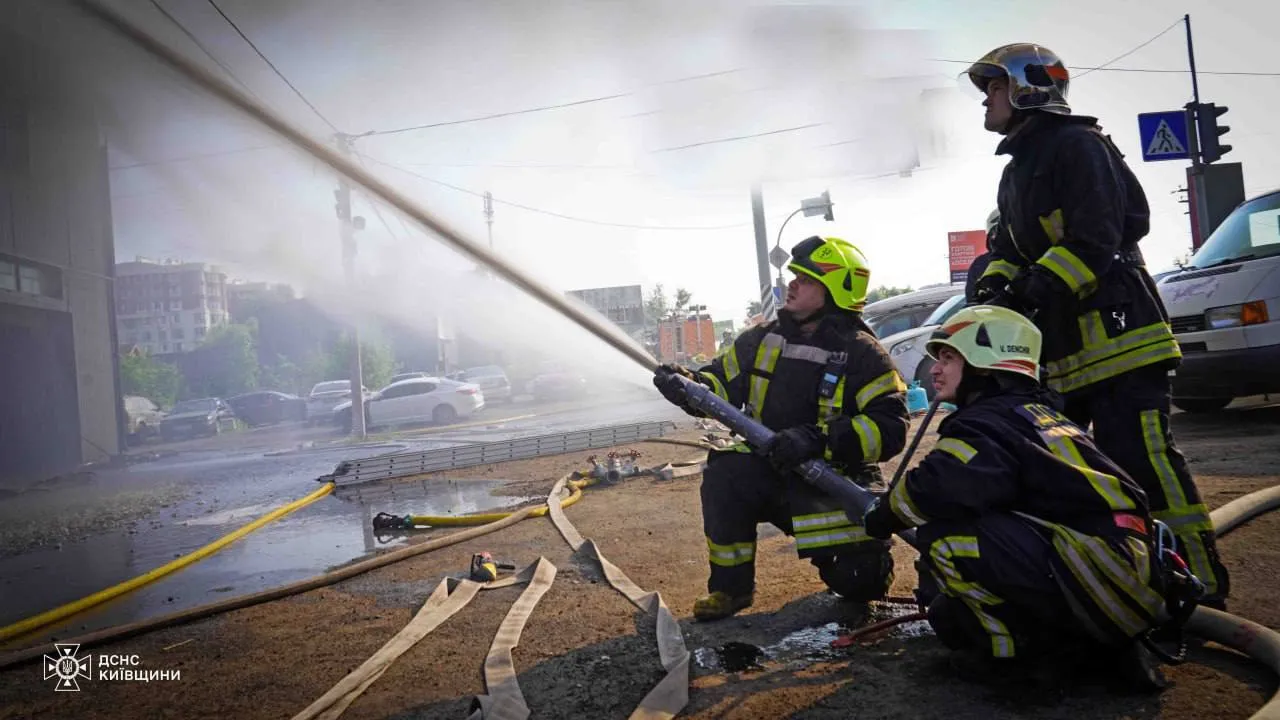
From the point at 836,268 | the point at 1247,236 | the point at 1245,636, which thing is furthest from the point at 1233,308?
the point at 1245,636

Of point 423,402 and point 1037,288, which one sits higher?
point 1037,288

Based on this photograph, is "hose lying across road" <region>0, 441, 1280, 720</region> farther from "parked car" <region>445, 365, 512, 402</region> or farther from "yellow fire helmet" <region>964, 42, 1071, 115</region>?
"parked car" <region>445, 365, 512, 402</region>

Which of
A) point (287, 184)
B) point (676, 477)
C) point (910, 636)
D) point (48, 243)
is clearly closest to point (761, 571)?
point (910, 636)

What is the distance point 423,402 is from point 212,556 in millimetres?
15456

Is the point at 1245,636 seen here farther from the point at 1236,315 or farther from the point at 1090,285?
the point at 1236,315

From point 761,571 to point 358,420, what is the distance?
57.2 feet

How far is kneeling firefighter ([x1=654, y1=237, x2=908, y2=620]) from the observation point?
3.20 m

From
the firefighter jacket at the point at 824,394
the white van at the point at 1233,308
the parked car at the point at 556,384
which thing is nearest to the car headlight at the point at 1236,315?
the white van at the point at 1233,308

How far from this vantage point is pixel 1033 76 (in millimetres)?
3094

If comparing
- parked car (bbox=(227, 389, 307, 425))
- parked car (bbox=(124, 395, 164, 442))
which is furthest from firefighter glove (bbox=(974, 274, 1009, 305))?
parked car (bbox=(227, 389, 307, 425))

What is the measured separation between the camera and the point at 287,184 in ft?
36.2

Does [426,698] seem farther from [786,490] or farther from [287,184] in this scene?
[287,184]

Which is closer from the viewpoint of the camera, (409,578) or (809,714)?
(809,714)

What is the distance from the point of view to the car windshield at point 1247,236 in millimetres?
6508
